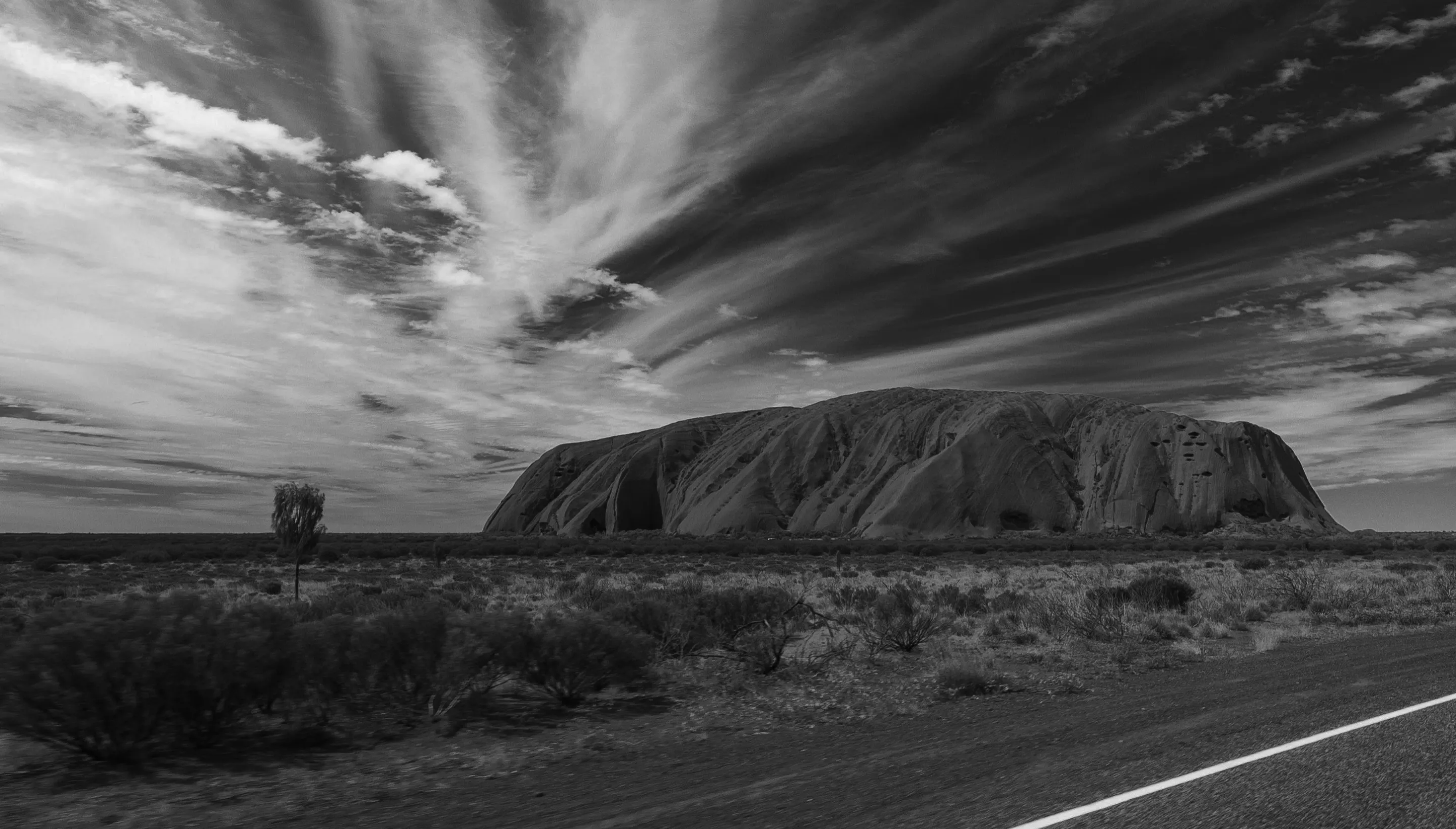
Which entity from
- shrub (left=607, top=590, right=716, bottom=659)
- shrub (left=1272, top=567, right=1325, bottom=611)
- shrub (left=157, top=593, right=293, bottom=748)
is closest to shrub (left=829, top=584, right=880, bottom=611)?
shrub (left=607, top=590, right=716, bottom=659)

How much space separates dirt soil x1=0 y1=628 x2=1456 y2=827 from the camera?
5.56 meters

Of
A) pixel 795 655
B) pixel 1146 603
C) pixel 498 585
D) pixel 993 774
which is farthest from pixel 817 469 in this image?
pixel 993 774

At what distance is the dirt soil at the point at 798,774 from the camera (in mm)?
5562

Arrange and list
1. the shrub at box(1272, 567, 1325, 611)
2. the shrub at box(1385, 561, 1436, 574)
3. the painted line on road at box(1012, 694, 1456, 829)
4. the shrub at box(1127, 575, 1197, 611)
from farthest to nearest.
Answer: the shrub at box(1385, 561, 1436, 574), the shrub at box(1272, 567, 1325, 611), the shrub at box(1127, 575, 1197, 611), the painted line on road at box(1012, 694, 1456, 829)

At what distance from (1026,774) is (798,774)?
179 cm

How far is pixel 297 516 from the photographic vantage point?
26672mm

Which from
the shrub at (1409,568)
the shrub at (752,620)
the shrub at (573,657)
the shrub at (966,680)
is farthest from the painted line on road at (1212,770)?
the shrub at (1409,568)

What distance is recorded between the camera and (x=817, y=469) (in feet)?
374

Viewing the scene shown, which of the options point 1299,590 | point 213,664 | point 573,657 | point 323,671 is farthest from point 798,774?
point 1299,590

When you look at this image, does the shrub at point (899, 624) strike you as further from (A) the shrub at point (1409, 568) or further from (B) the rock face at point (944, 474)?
(B) the rock face at point (944, 474)

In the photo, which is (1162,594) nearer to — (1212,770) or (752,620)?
(752,620)

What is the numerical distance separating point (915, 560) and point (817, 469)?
6218cm

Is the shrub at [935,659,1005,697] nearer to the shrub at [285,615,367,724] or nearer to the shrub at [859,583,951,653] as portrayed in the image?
the shrub at [859,583,951,653]

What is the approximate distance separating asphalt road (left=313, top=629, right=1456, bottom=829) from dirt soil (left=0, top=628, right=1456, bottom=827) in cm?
3
